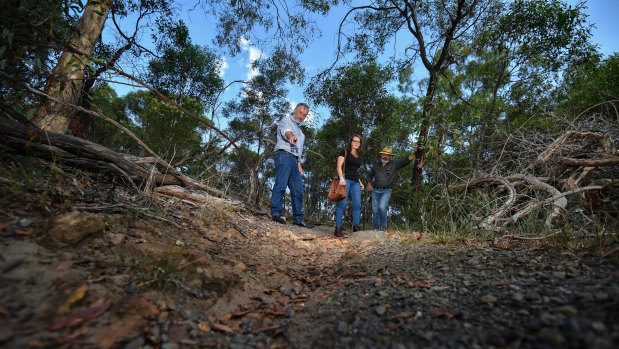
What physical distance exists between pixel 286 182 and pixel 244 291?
3.37 metres

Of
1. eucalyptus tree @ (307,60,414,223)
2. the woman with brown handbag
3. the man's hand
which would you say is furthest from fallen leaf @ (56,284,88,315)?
eucalyptus tree @ (307,60,414,223)

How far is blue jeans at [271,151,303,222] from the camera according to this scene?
537cm

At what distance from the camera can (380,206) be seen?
20.0ft

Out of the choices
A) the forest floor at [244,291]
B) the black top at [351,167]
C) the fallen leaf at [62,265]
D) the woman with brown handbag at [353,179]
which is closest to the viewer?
the forest floor at [244,291]

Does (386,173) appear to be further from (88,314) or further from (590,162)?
(88,314)

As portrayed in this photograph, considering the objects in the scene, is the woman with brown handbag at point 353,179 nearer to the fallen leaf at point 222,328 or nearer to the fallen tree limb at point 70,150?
the fallen tree limb at point 70,150

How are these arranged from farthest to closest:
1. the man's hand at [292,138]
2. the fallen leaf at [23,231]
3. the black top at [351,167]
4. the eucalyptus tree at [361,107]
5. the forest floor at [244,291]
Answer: the eucalyptus tree at [361,107], the black top at [351,167], the man's hand at [292,138], the fallen leaf at [23,231], the forest floor at [244,291]

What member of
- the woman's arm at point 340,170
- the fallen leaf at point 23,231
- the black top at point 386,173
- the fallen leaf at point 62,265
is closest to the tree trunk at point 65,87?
the fallen leaf at point 23,231

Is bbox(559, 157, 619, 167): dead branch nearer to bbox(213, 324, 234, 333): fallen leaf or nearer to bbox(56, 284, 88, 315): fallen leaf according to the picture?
bbox(213, 324, 234, 333): fallen leaf

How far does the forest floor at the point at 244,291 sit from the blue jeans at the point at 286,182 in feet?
8.42

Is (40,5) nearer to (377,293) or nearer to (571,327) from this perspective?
(377,293)

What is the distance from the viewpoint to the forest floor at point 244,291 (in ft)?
4.03

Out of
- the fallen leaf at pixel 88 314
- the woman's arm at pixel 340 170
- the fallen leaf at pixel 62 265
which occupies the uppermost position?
the woman's arm at pixel 340 170

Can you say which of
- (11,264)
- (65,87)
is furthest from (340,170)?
(65,87)
